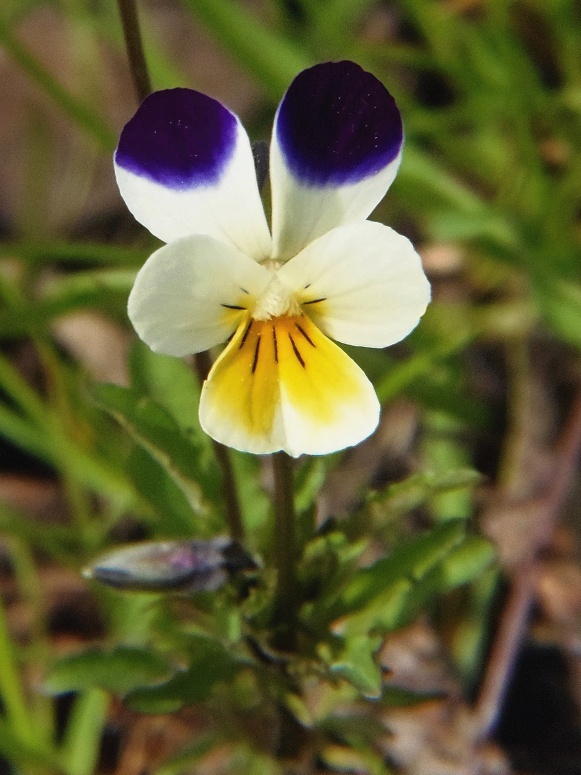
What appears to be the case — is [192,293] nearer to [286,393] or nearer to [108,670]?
[286,393]

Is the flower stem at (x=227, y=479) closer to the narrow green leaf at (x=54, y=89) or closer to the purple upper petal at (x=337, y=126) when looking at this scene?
the purple upper petal at (x=337, y=126)

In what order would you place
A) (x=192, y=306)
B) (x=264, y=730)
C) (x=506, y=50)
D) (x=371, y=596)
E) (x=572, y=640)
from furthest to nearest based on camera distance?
(x=506, y=50) → (x=572, y=640) → (x=264, y=730) → (x=371, y=596) → (x=192, y=306)

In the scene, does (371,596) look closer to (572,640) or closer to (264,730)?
(264,730)

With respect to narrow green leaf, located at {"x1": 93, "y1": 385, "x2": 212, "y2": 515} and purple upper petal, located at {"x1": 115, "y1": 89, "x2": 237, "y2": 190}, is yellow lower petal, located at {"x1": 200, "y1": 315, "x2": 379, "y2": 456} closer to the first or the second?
purple upper petal, located at {"x1": 115, "y1": 89, "x2": 237, "y2": 190}

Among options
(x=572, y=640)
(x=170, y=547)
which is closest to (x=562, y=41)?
(x=572, y=640)

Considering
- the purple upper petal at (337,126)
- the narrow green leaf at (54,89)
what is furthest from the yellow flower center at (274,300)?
the narrow green leaf at (54,89)

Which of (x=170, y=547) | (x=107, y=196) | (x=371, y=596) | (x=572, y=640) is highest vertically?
(x=107, y=196)
